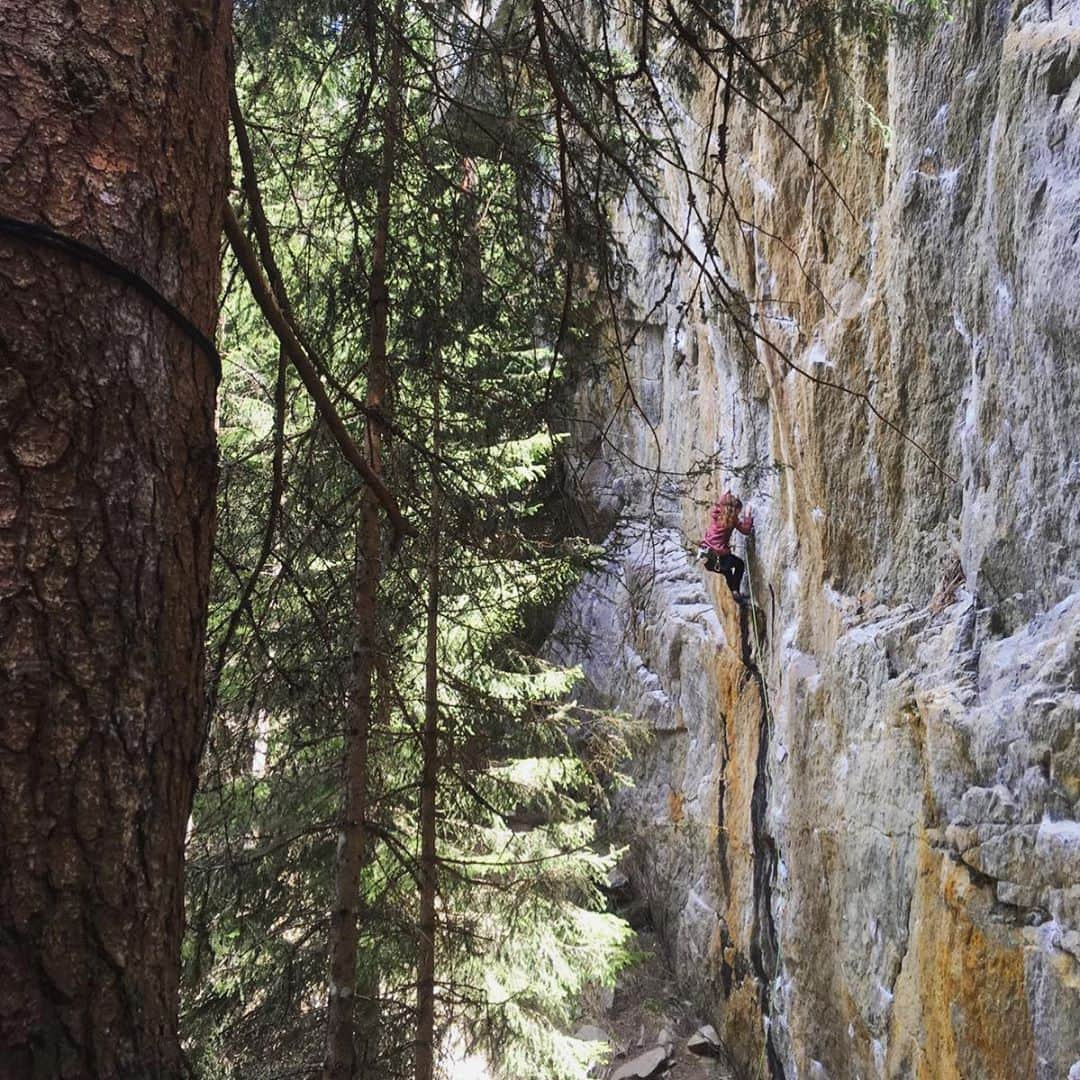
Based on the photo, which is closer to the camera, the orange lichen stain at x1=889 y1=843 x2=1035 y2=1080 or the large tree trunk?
the large tree trunk

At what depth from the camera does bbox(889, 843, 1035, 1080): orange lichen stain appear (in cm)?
412

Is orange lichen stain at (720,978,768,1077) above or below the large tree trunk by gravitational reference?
below

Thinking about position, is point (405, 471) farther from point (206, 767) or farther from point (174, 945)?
point (174, 945)

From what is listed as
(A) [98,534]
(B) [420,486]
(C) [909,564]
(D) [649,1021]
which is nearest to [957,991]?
(C) [909,564]

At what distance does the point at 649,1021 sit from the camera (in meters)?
10.1

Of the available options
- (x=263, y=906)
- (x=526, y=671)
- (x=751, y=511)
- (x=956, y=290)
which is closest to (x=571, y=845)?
(x=526, y=671)

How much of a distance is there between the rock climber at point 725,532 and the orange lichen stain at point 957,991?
356cm

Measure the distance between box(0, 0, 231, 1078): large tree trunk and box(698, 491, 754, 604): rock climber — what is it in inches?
282

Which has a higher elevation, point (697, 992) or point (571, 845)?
point (571, 845)

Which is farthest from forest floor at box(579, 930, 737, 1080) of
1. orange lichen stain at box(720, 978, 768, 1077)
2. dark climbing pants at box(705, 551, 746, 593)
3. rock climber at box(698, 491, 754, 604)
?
rock climber at box(698, 491, 754, 604)

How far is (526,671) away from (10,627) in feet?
22.7

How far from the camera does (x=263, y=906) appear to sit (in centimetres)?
529

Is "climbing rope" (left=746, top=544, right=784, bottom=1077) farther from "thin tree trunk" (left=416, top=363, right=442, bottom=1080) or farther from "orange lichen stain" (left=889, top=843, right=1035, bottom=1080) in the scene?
"thin tree trunk" (left=416, top=363, right=442, bottom=1080)

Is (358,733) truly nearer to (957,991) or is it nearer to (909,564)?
(957,991)
